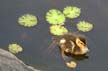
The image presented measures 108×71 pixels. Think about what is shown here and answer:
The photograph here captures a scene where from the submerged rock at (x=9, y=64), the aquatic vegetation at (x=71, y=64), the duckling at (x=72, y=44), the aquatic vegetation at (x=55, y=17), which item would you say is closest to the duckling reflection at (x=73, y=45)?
the duckling at (x=72, y=44)

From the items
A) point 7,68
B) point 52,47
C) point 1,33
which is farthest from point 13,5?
point 7,68

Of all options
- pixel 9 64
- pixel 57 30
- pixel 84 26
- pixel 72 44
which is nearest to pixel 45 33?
pixel 57 30

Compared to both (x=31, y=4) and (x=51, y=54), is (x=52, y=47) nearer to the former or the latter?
(x=51, y=54)

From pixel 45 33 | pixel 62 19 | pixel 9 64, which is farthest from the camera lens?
pixel 62 19

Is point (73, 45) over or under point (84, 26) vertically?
under

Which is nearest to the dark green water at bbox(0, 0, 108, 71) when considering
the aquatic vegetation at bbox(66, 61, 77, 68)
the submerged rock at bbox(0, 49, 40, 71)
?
the aquatic vegetation at bbox(66, 61, 77, 68)

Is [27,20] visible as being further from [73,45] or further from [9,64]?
[9,64]

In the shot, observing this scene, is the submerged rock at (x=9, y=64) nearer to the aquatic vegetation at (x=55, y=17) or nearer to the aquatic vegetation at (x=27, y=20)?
the aquatic vegetation at (x=27, y=20)
